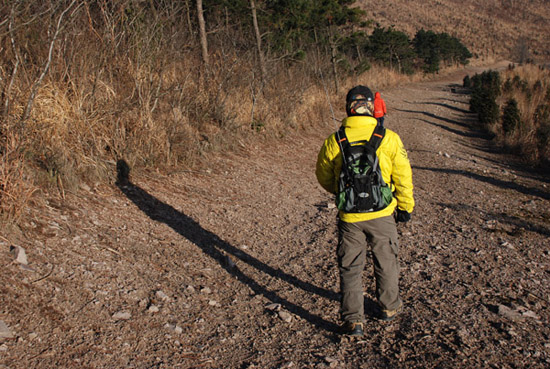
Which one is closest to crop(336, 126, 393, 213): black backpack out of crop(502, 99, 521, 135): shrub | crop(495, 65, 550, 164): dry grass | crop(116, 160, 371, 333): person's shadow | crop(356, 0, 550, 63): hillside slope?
crop(116, 160, 371, 333): person's shadow

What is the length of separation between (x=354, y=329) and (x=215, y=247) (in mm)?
2162

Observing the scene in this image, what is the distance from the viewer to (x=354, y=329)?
3.33 m

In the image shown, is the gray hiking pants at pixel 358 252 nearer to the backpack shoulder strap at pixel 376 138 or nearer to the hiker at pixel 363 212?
the hiker at pixel 363 212

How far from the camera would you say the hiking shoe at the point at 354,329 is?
3.32 meters

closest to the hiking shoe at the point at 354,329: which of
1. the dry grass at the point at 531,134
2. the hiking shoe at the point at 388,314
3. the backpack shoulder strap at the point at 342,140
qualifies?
the hiking shoe at the point at 388,314

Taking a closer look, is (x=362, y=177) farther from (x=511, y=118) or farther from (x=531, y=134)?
(x=511, y=118)

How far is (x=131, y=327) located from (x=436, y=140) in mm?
11498

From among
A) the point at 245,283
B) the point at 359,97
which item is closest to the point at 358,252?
the point at 359,97

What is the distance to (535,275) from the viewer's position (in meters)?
4.43

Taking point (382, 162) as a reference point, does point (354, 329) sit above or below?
below

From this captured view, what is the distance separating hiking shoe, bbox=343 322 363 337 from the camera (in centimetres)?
332

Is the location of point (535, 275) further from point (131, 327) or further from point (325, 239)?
point (131, 327)

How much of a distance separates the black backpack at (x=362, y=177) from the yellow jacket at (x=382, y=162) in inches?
1.9

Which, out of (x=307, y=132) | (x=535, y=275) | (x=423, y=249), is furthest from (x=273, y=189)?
(x=307, y=132)
